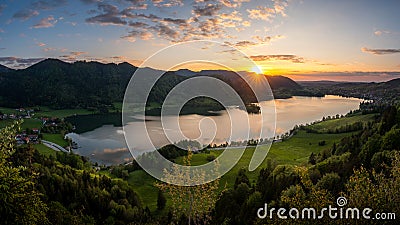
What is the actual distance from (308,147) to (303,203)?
2863 inches

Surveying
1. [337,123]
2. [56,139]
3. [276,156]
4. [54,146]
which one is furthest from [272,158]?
[56,139]

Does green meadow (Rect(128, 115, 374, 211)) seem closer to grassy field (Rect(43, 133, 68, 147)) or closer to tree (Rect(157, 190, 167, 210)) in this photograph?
tree (Rect(157, 190, 167, 210))

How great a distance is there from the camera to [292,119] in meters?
123

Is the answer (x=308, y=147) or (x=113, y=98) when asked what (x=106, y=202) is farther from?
(x=113, y=98)

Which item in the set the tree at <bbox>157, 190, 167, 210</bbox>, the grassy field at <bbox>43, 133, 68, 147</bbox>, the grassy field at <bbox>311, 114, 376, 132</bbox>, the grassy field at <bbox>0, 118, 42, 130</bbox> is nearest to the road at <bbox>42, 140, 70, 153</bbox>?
the grassy field at <bbox>43, 133, 68, 147</bbox>

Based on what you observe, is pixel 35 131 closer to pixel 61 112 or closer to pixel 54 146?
pixel 54 146

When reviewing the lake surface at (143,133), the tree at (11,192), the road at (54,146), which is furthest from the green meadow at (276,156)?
the road at (54,146)

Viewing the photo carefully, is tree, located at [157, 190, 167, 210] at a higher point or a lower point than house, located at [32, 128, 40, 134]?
lower

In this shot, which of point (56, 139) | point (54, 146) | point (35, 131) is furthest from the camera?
point (35, 131)

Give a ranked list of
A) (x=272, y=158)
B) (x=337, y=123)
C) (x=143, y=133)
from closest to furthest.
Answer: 1. (x=272, y=158)
2. (x=143, y=133)
3. (x=337, y=123)

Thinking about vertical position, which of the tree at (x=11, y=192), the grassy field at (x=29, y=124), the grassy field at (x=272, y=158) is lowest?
the grassy field at (x=272, y=158)

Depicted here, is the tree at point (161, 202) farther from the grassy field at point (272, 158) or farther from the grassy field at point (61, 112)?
the grassy field at point (61, 112)

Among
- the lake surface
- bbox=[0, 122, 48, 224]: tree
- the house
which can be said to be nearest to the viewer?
bbox=[0, 122, 48, 224]: tree

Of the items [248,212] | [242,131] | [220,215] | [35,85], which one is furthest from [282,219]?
[35,85]
